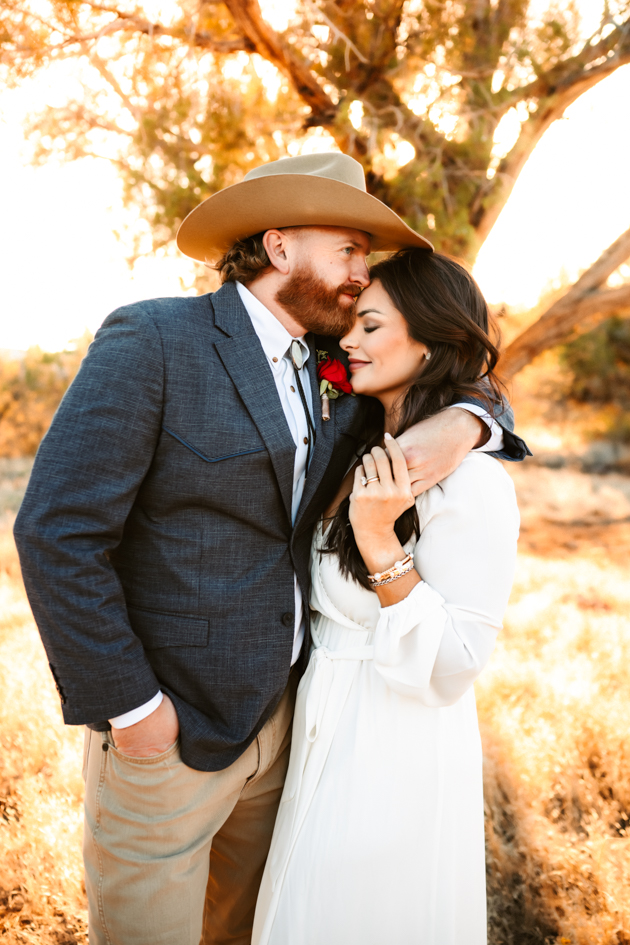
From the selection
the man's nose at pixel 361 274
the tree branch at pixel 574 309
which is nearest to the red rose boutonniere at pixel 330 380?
the man's nose at pixel 361 274

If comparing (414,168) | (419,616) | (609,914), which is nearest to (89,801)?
(419,616)

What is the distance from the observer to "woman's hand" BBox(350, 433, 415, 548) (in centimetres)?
178

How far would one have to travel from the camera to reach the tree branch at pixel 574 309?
522 cm

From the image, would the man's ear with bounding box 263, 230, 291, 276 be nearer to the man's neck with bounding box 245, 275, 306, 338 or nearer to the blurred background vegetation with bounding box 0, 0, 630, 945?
the man's neck with bounding box 245, 275, 306, 338

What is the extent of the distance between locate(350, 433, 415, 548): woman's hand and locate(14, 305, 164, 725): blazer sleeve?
2.05 feet

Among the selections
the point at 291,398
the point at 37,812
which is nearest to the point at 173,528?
the point at 291,398

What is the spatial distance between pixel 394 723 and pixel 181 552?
81 centimetres

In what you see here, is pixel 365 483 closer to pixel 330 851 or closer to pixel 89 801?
pixel 330 851

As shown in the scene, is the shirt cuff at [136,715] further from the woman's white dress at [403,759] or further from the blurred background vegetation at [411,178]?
the blurred background vegetation at [411,178]

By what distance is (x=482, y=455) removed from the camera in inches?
77.9

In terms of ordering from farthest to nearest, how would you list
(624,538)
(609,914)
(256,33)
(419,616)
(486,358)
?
1. (624,538)
2. (256,33)
3. (609,914)
4. (486,358)
5. (419,616)

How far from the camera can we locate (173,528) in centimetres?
176

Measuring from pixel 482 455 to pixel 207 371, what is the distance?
899mm

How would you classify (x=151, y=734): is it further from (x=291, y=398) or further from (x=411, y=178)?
(x=411, y=178)
